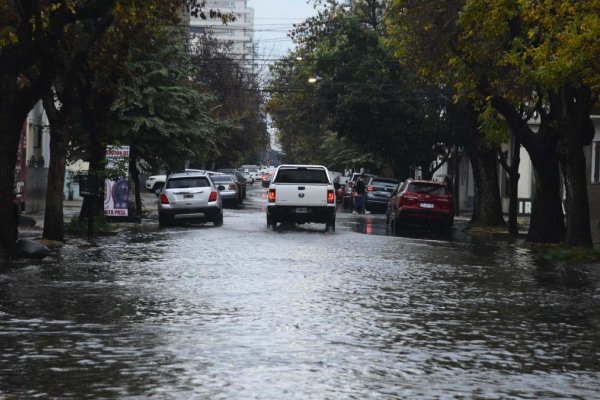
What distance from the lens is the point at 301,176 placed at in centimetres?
3562

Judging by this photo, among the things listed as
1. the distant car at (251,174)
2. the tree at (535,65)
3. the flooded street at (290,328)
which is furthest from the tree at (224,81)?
the flooded street at (290,328)

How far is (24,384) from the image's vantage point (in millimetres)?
9188

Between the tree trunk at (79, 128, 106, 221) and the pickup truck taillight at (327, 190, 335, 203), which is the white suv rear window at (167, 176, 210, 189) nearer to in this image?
the tree trunk at (79, 128, 106, 221)

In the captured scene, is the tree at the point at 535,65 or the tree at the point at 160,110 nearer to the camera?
the tree at the point at 535,65

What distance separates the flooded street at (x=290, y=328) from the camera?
30.7 feet

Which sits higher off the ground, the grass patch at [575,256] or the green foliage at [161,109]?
the green foliage at [161,109]

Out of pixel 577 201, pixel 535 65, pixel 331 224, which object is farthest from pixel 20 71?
pixel 331 224

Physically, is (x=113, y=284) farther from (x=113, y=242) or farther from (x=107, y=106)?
(x=107, y=106)

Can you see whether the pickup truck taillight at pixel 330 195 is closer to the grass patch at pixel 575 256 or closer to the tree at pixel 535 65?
the tree at pixel 535 65

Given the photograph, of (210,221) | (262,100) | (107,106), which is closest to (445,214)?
(210,221)

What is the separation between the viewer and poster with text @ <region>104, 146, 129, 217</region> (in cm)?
3431

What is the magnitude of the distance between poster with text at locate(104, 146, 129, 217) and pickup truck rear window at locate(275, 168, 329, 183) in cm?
451

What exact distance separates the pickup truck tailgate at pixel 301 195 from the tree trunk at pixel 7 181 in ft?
44.2

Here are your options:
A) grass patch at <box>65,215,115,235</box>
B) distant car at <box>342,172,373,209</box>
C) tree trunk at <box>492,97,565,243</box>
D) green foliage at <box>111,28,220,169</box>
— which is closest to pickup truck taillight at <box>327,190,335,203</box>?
tree trunk at <box>492,97,565,243</box>
